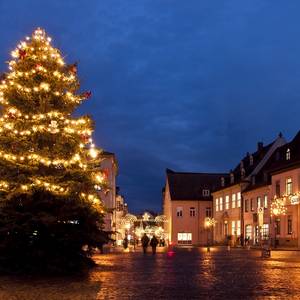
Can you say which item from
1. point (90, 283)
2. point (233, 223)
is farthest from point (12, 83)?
point (233, 223)

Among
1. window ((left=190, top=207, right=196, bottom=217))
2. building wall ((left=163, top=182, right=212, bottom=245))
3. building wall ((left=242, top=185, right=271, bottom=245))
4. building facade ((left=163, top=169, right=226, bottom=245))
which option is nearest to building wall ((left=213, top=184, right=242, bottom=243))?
building wall ((left=242, top=185, right=271, bottom=245))

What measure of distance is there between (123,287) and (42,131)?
288 inches

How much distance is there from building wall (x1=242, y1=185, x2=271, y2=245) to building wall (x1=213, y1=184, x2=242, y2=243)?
7.39 feet

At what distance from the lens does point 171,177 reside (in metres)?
95.8

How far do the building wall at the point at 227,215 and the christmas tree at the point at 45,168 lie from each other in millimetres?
51433

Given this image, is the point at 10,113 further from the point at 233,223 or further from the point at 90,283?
the point at 233,223

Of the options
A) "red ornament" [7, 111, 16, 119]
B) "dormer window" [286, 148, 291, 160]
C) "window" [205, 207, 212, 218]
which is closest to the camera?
"red ornament" [7, 111, 16, 119]

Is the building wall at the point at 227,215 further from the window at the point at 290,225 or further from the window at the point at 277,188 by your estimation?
the window at the point at 290,225

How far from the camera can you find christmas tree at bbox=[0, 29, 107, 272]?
831 inches

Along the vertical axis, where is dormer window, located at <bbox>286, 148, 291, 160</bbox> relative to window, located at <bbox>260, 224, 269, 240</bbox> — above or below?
above

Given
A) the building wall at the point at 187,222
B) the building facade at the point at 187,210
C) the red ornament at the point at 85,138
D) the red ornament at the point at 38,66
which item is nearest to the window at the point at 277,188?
the building facade at the point at 187,210

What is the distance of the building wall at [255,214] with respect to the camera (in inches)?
2439

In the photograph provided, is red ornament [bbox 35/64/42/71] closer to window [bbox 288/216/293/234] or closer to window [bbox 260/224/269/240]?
window [bbox 288/216/293/234]

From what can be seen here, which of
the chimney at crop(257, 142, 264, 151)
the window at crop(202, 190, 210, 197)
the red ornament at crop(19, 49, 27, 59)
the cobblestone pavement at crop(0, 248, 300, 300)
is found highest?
the chimney at crop(257, 142, 264, 151)
